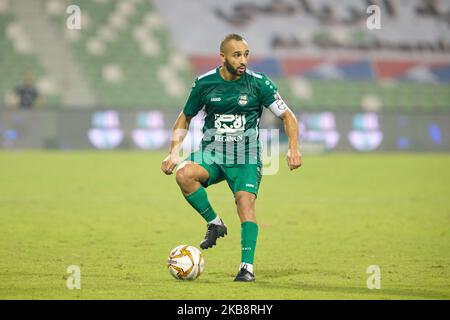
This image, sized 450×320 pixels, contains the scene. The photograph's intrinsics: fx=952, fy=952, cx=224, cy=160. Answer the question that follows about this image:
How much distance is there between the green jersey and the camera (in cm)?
857

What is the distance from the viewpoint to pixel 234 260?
9.40m

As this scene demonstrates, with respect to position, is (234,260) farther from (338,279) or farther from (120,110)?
(120,110)

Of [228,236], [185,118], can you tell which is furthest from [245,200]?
[228,236]

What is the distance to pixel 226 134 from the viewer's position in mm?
8695

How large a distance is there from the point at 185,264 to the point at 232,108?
1.53m

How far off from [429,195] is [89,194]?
19.5 ft

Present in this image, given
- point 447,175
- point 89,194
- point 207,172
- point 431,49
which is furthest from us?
point 431,49

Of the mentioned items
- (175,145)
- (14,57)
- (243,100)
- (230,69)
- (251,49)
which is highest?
(251,49)

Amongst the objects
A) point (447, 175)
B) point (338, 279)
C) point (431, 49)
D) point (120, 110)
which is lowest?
point (338, 279)

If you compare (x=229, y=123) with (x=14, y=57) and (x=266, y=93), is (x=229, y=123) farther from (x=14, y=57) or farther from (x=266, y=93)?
(x=14, y=57)

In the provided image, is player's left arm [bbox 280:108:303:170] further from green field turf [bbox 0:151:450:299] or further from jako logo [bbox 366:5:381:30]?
jako logo [bbox 366:5:381:30]

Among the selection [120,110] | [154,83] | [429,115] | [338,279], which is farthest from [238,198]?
[154,83]

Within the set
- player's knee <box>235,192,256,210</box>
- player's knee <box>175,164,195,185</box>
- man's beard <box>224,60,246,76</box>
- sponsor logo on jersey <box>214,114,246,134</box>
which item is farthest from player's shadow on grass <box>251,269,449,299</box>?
man's beard <box>224,60,246,76</box>

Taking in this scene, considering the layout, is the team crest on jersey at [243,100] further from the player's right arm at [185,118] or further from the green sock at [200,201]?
the green sock at [200,201]
